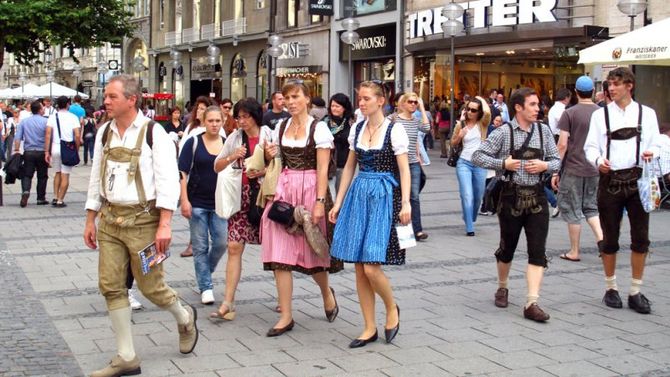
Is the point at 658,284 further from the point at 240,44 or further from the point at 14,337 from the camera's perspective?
the point at 240,44

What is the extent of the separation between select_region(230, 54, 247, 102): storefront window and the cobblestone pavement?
1292 inches

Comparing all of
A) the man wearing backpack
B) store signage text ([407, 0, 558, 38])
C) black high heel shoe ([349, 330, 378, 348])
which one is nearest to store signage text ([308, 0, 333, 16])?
store signage text ([407, 0, 558, 38])

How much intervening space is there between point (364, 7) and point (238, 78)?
11858 mm

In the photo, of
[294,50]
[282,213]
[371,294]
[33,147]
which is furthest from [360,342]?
[294,50]

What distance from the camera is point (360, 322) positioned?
7059 millimetres

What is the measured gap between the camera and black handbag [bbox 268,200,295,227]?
645 cm

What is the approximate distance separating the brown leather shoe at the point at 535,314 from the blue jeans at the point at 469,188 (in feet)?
15.1

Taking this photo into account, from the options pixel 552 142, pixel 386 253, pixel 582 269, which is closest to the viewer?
pixel 386 253

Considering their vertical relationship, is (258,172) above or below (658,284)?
above

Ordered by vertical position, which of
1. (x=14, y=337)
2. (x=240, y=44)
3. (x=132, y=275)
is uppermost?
(x=240, y=44)

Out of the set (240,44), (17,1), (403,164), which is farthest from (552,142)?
(240,44)

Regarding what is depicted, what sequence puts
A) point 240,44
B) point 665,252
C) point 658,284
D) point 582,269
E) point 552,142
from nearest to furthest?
point 552,142, point 658,284, point 582,269, point 665,252, point 240,44

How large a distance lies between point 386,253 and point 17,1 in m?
29.8

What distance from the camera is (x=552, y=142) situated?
7.28 metres
